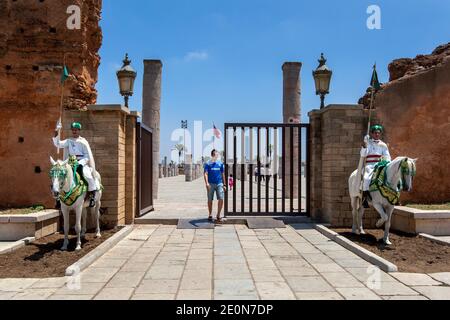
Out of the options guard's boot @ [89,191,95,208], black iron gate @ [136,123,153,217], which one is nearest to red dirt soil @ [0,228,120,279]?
guard's boot @ [89,191,95,208]

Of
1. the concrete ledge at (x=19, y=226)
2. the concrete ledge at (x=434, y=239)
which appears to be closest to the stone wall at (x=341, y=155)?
the concrete ledge at (x=434, y=239)

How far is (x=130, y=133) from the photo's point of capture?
10320 mm

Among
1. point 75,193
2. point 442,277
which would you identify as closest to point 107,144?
point 75,193

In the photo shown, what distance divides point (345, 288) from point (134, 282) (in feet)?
9.00

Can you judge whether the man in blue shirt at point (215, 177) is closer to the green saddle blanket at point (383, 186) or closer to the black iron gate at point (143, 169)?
the black iron gate at point (143, 169)

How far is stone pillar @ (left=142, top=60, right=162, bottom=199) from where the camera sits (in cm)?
1647

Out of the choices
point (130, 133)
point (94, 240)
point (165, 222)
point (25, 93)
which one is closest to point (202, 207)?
point (165, 222)

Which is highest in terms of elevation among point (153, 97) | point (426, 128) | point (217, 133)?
point (153, 97)

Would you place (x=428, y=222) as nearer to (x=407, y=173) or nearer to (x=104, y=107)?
(x=407, y=173)

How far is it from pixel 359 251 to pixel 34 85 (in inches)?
398

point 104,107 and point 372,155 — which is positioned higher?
point 104,107

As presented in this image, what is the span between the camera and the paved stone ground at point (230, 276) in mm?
4969

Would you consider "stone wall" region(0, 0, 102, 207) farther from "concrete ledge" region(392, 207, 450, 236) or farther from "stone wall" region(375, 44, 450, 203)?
"concrete ledge" region(392, 207, 450, 236)

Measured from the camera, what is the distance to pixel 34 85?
1216cm
